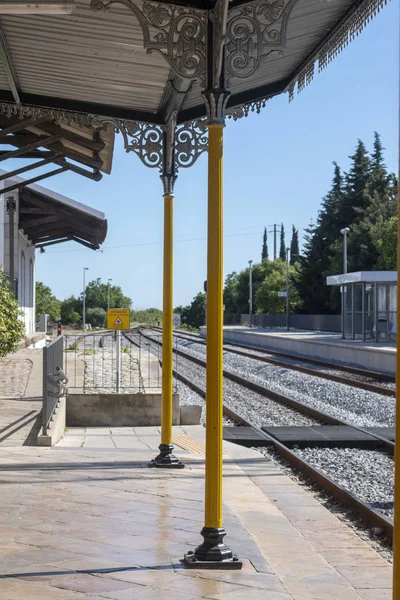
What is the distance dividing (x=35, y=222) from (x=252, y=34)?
2186cm

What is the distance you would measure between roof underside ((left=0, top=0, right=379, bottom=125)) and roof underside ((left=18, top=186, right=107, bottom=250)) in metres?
14.6

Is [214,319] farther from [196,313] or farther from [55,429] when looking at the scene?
[196,313]

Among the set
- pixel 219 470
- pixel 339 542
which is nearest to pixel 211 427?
pixel 219 470

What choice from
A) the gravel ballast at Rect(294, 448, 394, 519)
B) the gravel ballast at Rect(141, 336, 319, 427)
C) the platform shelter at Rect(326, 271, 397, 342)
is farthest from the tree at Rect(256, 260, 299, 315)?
the gravel ballast at Rect(294, 448, 394, 519)

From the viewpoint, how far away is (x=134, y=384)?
14.3 metres

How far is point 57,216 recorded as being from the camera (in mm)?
25344

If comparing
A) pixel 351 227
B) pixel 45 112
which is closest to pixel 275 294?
pixel 351 227

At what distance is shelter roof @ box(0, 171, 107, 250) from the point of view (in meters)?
23.2

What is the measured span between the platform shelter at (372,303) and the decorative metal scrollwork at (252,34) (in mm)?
25620

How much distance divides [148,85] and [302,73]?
144 cm

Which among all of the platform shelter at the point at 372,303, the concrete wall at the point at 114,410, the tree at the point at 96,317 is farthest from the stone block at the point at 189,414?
the tree at the point at 96,317

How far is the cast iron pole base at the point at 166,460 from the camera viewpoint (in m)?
8.55

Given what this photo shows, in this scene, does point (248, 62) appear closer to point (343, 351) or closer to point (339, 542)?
point (339, 542)

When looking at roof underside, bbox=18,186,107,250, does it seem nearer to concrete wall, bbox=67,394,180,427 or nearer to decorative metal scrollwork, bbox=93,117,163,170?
concrete wall, bbox=67,394,180,427
